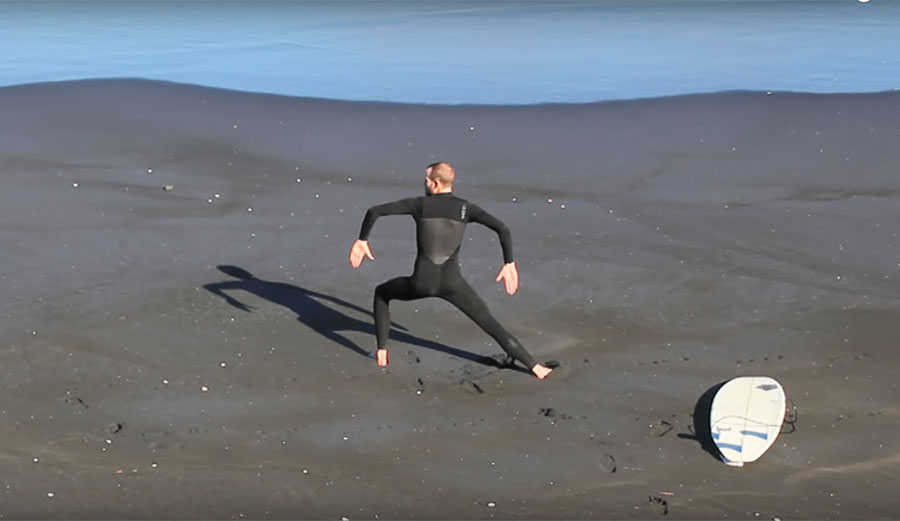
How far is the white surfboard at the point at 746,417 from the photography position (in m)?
9.45

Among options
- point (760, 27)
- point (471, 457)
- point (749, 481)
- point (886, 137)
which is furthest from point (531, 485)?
point (760, 27)

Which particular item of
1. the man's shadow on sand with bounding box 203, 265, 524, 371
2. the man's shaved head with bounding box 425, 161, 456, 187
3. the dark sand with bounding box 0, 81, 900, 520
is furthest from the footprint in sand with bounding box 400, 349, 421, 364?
the man's shaved head with bounding box 425, 161, 456, 187

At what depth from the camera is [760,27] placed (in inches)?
1373

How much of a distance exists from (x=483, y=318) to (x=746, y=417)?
7.76 ft

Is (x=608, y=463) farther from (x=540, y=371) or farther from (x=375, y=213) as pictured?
(x=375, y=213)

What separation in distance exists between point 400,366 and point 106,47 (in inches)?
825

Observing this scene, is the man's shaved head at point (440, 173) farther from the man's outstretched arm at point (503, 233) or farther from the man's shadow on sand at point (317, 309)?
the man's shadow on sand at point (317, 309)

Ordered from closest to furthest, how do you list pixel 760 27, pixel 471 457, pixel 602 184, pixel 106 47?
1. pixel 471 457
2. pixel 602 184
3. pixel 106 47
4. pixel 760 27

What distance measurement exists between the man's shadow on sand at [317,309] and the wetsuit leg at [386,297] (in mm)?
483

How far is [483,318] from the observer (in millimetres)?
10820

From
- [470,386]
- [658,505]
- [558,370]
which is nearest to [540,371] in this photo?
[558,370]

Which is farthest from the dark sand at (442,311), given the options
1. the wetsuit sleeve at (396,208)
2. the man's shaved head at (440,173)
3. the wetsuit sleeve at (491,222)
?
the man's shaved head at (440,173)

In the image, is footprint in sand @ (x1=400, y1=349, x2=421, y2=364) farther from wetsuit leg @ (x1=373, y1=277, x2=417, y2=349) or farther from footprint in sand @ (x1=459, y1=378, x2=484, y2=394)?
footprint in sand @ (x1=459, y1=378, x2=484, y2=394)

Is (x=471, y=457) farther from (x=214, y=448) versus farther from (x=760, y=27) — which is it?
(x=760, y=27)
